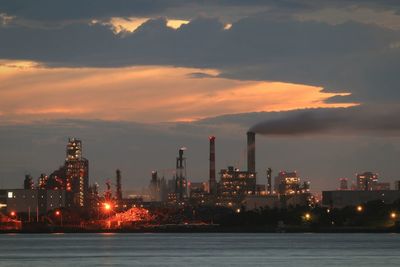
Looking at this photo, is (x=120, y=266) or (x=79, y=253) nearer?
(x=120, y=266)

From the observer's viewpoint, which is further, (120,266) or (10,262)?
(10,262)

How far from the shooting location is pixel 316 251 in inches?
6417

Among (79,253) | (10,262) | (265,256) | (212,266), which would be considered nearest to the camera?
(212,266)

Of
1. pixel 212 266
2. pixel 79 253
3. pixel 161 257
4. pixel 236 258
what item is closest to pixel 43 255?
pixel 79 253

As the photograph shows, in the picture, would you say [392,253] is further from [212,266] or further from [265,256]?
[212,266]

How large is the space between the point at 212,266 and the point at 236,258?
1996 centimetres

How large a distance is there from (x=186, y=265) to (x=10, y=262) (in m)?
21.2

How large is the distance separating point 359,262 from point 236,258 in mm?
17860

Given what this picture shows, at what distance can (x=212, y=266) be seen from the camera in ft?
405

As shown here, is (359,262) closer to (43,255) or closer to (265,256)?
(265,256)

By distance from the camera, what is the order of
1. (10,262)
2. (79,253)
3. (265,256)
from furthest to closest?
(79,253), (265,256), (10,262)

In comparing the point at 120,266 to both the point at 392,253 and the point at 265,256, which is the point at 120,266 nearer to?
the point at 265,256

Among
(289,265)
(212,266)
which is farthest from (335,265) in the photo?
(212,266)

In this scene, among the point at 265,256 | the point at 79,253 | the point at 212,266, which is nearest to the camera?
the point at 212,266
